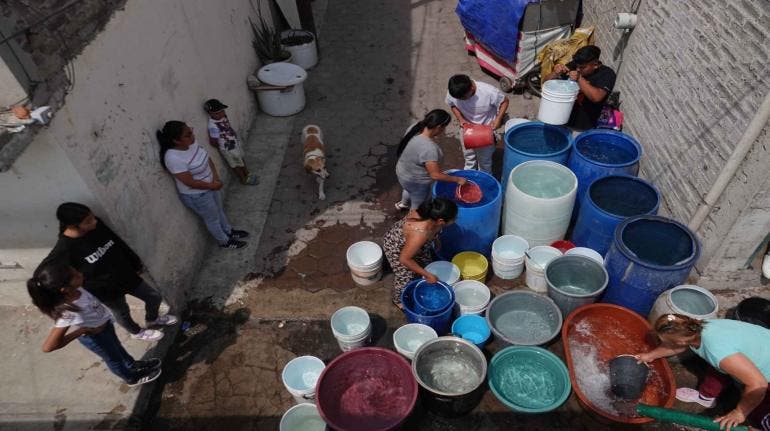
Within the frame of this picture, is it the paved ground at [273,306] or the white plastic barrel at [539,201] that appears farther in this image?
the white plastic barrel at [539,201]

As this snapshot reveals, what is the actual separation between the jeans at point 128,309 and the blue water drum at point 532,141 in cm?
397

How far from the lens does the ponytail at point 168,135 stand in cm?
440

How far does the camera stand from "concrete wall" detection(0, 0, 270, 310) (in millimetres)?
3566

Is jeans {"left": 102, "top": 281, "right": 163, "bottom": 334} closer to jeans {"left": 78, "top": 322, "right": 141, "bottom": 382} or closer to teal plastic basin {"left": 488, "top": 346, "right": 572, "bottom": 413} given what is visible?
jeans {"left": 78, "top": 322, "right": 141, "bottom": 382}

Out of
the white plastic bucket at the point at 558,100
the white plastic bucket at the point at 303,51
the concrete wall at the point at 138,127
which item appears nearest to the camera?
the concrete wall at the point at 138,127

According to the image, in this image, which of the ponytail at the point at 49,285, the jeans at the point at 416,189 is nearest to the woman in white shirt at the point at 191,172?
the ponytail at the point at 49,285

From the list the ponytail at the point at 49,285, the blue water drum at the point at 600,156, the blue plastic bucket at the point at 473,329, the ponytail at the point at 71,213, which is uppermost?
the ponytail at the point at 71,213

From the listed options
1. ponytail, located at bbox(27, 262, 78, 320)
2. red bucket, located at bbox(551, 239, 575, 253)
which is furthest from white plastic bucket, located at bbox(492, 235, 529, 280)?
ponytail, located at bbox(27, 262, 78, 320)

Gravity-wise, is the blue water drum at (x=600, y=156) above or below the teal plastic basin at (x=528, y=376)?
above

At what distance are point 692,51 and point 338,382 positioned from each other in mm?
4687

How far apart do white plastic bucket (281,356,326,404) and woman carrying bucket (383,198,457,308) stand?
1063 mm

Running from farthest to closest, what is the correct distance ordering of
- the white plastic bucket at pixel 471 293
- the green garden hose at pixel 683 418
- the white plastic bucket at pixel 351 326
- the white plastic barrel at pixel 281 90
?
the white plastic barrel at pixel 281 90
the white plastic bucket at pixel 471 293
the white plastic bucket at pixel 351 326
the green garden hose at pixel 683 418

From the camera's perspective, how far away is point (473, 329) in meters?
4.40

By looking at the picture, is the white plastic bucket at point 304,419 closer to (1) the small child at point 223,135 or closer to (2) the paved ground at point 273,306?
(2) the paved ground at point 273,306
